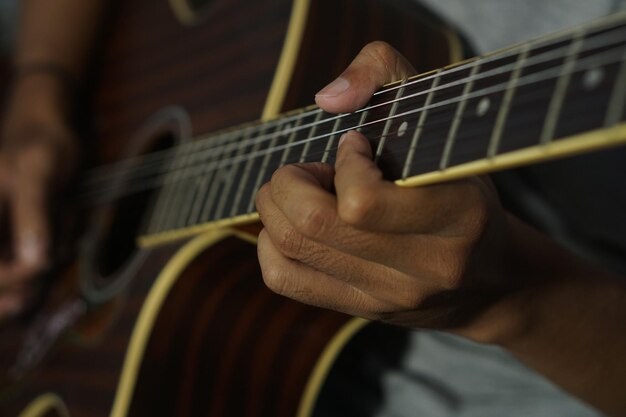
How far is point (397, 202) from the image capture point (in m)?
0.38

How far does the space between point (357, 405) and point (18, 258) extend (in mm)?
490

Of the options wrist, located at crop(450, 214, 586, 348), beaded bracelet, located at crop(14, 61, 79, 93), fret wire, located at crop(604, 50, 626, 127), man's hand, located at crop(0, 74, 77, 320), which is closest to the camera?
fret wire, located at crop(604, 50, 626, 127)

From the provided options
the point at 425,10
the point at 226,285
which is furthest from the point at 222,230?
the point at 425,10

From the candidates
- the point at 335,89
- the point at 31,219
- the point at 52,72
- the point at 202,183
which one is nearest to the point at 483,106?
the point at 335,89

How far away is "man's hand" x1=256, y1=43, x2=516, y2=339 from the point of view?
15.2 inches

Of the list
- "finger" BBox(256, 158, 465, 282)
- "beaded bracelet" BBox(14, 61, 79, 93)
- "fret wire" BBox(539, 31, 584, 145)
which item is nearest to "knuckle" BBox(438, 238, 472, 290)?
"finger" BBox(256, 158, 465, 282)

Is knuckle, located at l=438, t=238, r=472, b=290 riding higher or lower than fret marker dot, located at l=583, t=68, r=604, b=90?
lower

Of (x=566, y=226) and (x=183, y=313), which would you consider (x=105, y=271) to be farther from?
(x=566, y=226)

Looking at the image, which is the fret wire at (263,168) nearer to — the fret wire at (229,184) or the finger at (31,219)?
the fret wire at (229,184)

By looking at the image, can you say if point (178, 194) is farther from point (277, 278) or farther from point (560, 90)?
point (560, 90)

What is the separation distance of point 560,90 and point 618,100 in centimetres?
4

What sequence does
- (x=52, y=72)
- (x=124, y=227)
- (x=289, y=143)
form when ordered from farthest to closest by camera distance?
(x=52, y=72) → (x=124, y=227) → (x=289, y=143)

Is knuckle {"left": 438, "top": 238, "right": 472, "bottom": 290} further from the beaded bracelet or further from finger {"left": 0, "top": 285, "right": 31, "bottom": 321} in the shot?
the beaded bracelet

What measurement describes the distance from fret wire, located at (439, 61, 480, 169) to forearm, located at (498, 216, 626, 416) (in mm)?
207
